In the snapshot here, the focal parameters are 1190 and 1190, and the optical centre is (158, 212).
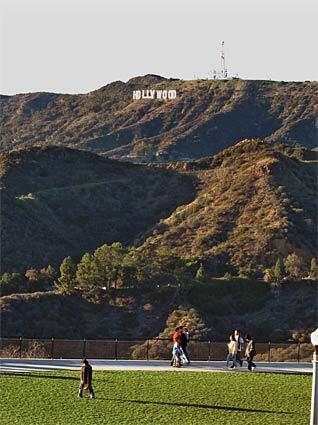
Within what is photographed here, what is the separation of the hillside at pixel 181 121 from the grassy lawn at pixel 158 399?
107 meters

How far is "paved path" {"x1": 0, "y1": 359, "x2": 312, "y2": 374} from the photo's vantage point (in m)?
31.5

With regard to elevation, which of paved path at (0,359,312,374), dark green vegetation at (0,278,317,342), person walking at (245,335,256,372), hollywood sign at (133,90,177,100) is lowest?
paved path at (0,359,312,374)

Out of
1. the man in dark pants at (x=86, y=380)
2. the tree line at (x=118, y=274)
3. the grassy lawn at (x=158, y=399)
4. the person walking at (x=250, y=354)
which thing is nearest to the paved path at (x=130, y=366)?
the person walking at (x=250, y=354)

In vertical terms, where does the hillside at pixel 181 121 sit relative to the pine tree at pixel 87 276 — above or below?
→ above

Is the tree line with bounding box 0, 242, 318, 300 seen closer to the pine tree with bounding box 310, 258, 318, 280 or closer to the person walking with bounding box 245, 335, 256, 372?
the pine tree with bounding box 310, 258, 318, 280

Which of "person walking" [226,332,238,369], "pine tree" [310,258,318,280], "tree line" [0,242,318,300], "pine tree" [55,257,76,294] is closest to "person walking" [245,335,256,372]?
"person walking" [226,332,238,369]

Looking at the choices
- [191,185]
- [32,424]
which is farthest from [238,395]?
[191,185]

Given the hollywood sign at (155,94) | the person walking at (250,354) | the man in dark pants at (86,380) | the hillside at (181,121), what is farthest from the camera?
the hollywood sign at (155,94)

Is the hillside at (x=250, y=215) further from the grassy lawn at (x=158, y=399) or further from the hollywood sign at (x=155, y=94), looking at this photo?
the hollywood sign at (x=155, y=94)

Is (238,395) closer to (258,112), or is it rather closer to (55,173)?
(55,173)

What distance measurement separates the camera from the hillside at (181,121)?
150750mm

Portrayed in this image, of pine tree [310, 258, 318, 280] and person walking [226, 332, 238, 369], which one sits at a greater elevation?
pine tree [310, 258, 318, 280]

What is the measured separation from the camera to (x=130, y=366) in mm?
32500

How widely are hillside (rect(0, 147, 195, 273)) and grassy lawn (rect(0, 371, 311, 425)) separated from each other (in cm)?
4720
